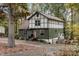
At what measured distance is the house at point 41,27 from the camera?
2902 millimetres

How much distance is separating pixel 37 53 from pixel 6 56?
38 cm

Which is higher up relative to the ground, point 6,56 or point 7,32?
point 7,32

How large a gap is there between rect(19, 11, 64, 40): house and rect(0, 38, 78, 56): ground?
0.09 metres

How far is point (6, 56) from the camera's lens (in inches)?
115

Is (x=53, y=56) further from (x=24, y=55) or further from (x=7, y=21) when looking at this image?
(x=7, y=21)

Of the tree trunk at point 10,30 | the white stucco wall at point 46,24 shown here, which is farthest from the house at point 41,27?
the tree trunk at point 10,30

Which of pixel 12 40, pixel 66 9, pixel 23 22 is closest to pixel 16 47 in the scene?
pixel 12 40

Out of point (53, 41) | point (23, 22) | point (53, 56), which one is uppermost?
point (23, 22)

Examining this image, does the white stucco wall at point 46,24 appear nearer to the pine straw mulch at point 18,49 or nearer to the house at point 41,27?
the house at point 41,27

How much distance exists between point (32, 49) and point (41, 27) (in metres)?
0.29

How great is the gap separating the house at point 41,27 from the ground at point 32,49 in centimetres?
9

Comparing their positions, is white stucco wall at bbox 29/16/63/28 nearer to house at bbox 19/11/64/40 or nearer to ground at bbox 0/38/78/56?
house at bbox 19/11/64/40

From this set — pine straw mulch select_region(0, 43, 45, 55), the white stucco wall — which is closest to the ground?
pine straw mulch select_region(0, 43, 45, 55)

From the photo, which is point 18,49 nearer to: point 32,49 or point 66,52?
point 32,49
